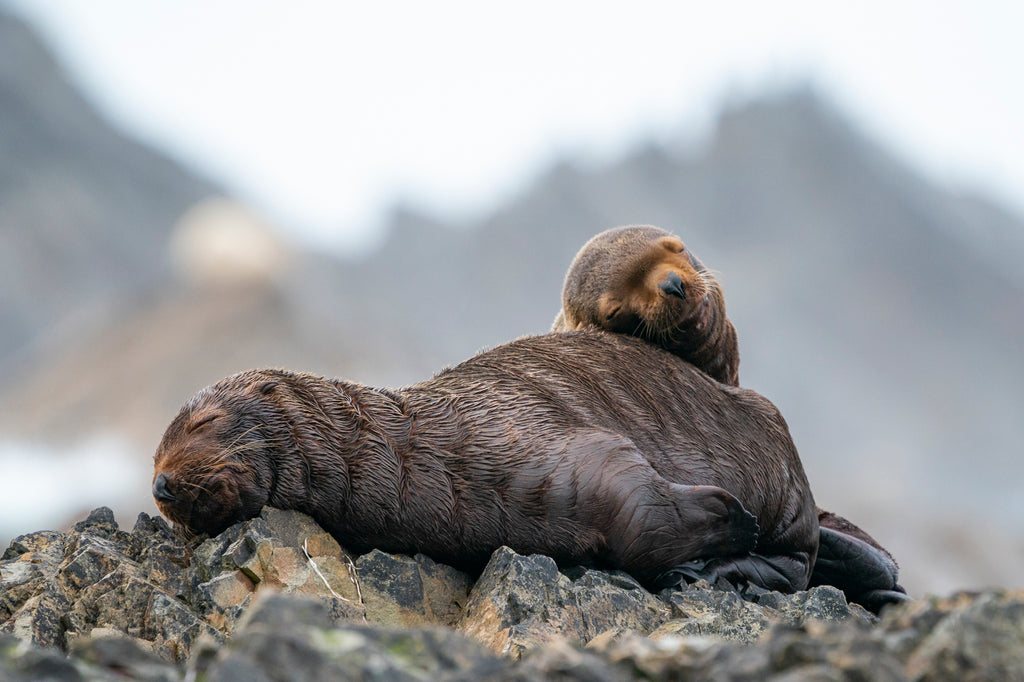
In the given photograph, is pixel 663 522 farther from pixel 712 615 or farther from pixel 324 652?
pixel 324 652

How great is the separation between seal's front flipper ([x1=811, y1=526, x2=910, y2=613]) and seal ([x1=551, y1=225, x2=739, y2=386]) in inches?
50.1

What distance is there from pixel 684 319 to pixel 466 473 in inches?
75.5

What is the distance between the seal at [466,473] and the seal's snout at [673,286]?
2.74 feet

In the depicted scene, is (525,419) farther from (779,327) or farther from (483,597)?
(779,327)

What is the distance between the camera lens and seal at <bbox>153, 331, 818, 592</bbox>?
5422mm

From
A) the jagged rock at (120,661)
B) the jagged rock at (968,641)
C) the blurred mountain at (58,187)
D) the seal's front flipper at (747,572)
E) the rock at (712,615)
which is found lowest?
the jagged rock at (120,661)

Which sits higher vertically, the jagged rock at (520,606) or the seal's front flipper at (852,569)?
the seal's front flipper at (852,569)

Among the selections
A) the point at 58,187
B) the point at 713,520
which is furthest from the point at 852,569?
the point at 58,187

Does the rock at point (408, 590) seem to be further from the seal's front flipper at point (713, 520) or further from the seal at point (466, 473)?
the seal's front flipper at point (713, 520)

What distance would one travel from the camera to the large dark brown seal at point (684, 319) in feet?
22.2

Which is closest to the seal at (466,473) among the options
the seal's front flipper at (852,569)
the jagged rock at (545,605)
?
the jagged rock at (545,605)

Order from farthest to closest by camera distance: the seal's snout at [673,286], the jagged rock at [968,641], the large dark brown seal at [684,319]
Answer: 1. the large dark brown seal at [684,319]
2. the seal's snout at [673,286]
3. the jagged rock at [968,641]

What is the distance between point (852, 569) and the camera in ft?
22.5

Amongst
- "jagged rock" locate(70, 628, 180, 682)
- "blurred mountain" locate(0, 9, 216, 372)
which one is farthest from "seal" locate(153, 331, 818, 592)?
"blurred mountain" locate(0, 9, 216, 372)
